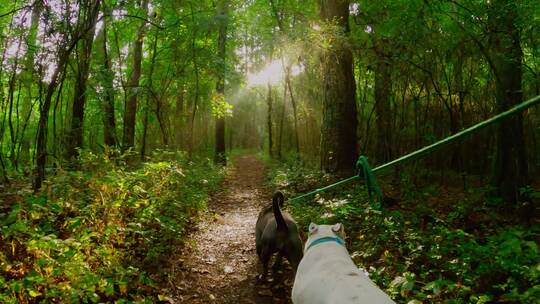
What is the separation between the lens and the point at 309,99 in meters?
16.8

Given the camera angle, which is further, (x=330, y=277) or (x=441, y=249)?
(x=441, y=249)

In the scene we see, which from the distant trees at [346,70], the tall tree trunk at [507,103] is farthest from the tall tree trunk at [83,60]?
the tall tree trunk at [507,103]

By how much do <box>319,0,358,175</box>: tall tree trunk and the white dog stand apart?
21.1 feet

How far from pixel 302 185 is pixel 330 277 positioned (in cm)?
729

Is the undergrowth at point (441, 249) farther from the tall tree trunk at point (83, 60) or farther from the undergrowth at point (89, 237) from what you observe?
the tall tree trunk at point (83, 60)

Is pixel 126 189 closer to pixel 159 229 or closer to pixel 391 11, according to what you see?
pixel 159 229

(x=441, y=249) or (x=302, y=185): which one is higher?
(x=302, y=185)

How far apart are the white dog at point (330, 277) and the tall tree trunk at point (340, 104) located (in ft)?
21.1

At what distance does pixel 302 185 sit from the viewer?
9.37 m

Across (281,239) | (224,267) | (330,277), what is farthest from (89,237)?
(330,277)

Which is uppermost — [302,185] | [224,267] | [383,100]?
[383,100]

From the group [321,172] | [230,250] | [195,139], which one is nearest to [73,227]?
[230,250]

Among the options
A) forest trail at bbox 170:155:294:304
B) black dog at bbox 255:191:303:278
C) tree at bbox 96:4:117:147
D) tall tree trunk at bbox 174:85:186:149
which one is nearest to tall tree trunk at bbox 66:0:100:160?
tree at bbox 96:4:117:147

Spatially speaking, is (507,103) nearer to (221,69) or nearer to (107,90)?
(221,69)
